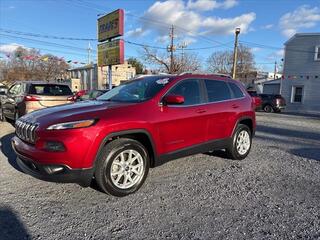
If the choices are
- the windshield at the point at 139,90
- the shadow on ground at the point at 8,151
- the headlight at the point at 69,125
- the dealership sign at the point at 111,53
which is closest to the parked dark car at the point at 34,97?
the shadow on ground at the point at 8,151

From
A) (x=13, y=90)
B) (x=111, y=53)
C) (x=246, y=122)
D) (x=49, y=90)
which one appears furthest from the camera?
(x=111, y=53)

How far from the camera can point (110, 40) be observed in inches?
661

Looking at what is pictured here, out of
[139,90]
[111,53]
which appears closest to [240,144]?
[139,90]

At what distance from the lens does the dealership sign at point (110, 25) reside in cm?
1555

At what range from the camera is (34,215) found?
11.9 feet

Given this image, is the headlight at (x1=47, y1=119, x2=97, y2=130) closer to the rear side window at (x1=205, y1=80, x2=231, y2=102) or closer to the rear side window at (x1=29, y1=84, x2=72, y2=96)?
the rear side window at (x1=205, y1=80, x2=231, y2=102)

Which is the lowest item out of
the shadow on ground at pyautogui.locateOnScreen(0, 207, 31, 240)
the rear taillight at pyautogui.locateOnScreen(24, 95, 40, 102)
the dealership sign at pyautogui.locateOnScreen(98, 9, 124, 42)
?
the shadow on ground at pyautogui.locateOnScreen(0, 207, 31, 240)

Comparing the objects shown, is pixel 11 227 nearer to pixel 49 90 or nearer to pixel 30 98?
pixel 30 98

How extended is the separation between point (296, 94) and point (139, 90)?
2713 cm

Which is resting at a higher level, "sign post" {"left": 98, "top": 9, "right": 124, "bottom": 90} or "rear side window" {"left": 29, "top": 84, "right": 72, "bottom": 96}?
"sign post" {"left": 98, "top": 9, "right": 124, "bottom": 90}

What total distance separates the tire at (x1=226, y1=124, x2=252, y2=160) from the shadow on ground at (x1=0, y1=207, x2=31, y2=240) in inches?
157

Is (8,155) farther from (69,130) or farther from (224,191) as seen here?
(224,191)

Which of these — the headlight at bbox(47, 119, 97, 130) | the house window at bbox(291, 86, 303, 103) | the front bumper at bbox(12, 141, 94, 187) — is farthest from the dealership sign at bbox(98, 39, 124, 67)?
the house window at bbox(291, 86, 303, 103)

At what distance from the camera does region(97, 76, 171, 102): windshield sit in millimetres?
4840
